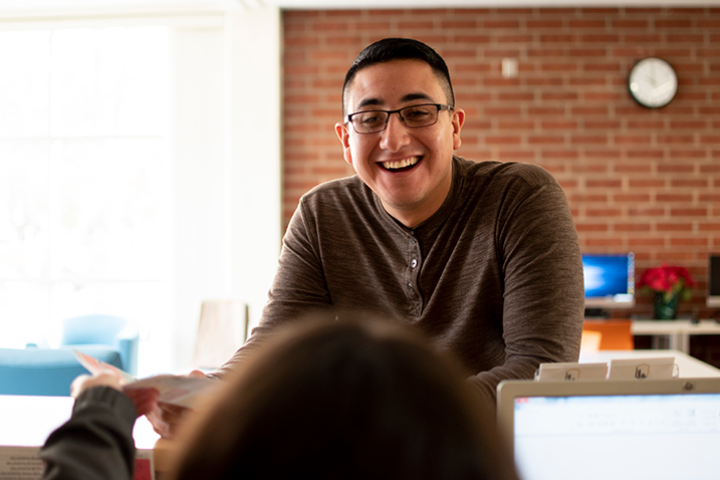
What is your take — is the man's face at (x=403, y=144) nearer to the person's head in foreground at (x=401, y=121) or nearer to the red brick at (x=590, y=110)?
the person's head in foreground at (x=401, y=121)

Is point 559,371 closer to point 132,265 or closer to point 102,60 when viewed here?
point 132,265

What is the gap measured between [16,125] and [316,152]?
262cm

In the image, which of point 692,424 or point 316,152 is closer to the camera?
point 692,424

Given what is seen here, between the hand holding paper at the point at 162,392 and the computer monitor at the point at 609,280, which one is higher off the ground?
the hand holding paper at the point at 162,392

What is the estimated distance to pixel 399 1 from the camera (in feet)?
14.0

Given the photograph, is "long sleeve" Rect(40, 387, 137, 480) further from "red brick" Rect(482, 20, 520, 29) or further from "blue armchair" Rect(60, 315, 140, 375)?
"red brick" Rect(482, 20, 520, 29)

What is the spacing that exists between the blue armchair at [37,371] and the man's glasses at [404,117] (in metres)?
1.59

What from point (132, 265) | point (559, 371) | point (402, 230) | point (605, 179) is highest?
point (605, 179)

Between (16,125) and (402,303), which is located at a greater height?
(16,125)

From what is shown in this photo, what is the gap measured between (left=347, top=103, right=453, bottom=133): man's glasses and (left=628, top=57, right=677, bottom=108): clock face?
3.82 metres

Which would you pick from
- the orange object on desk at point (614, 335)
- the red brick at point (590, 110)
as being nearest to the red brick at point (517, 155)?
the red brick at point (590, 110)

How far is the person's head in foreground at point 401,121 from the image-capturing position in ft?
3.96

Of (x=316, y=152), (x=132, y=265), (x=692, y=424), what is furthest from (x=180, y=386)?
(x=132, y=265)

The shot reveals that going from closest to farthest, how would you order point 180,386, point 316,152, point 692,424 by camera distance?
point 692,424, point 180,386, point 316,152
